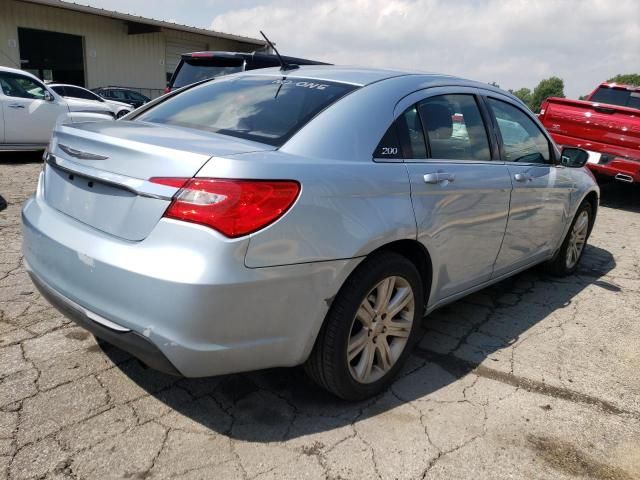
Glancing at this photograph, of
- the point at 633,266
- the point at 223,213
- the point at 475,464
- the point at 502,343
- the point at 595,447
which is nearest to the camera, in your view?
the point at 223,213

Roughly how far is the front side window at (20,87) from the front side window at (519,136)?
8.41 meters

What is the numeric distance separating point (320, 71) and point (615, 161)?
20.6ft

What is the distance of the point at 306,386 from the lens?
284 cm

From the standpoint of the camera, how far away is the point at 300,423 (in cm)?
252

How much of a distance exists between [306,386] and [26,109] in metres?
8.50

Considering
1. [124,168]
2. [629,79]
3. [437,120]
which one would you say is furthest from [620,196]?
[629,79]

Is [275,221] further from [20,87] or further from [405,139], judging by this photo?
[20,87]

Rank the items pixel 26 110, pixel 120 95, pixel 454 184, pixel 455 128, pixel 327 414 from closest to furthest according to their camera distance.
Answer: pixel 327 414, pixel 454 184, pixel 455 128, pixel 26 110, pixel 120 95

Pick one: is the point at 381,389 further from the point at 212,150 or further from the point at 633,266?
the point at 633,266

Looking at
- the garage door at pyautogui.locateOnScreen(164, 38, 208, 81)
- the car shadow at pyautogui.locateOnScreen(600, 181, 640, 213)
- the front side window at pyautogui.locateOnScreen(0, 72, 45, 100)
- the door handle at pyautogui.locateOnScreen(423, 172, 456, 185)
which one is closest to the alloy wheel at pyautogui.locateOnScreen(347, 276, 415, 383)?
the door handle at pyautogui.locateOnScreen(423, 172, 456, 185)

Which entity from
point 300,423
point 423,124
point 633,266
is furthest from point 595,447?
point 633,266

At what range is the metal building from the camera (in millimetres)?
20750

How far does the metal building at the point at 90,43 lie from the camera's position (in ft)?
68.1

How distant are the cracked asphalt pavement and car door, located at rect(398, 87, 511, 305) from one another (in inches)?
22.8
